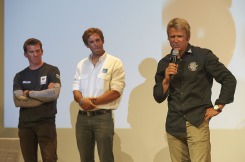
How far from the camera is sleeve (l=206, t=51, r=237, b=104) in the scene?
8.80 ft

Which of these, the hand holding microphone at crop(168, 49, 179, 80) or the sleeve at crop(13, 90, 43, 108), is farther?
the sleeve at crop(13, 90, 43, 108)

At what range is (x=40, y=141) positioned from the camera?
139 inches

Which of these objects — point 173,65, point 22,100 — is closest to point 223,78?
point 173,65

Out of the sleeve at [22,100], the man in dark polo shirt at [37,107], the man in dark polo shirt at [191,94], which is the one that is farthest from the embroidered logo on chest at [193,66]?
the sleeve at [22,100]

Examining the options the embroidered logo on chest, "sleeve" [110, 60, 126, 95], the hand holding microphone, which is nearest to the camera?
the hand holding microphone

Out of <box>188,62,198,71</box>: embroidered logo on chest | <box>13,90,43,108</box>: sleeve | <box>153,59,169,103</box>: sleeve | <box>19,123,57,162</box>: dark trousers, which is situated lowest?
A: <box>19,123,57,162</box>: dark trousers

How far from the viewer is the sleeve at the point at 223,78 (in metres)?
2.68

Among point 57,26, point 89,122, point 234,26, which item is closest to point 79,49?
point 57,26

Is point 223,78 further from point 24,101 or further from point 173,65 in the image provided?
point 24,101

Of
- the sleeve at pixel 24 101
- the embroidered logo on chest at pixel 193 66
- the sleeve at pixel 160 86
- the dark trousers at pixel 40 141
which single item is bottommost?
the dark trousers at pixel 40 141

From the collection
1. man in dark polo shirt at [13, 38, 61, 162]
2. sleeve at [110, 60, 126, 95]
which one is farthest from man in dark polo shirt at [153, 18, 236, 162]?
man in dark polo shirt at [13, 38, 61, 162]

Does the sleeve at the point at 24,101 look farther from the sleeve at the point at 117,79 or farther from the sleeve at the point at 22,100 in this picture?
the sleeve at the point at 117,79

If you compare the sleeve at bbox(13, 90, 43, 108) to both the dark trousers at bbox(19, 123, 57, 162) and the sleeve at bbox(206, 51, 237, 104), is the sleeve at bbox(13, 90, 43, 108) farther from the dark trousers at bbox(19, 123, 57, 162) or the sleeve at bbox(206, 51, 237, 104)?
the sleeve at bbox(206, 51, 237, 104)

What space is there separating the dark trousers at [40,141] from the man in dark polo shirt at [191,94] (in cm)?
128
